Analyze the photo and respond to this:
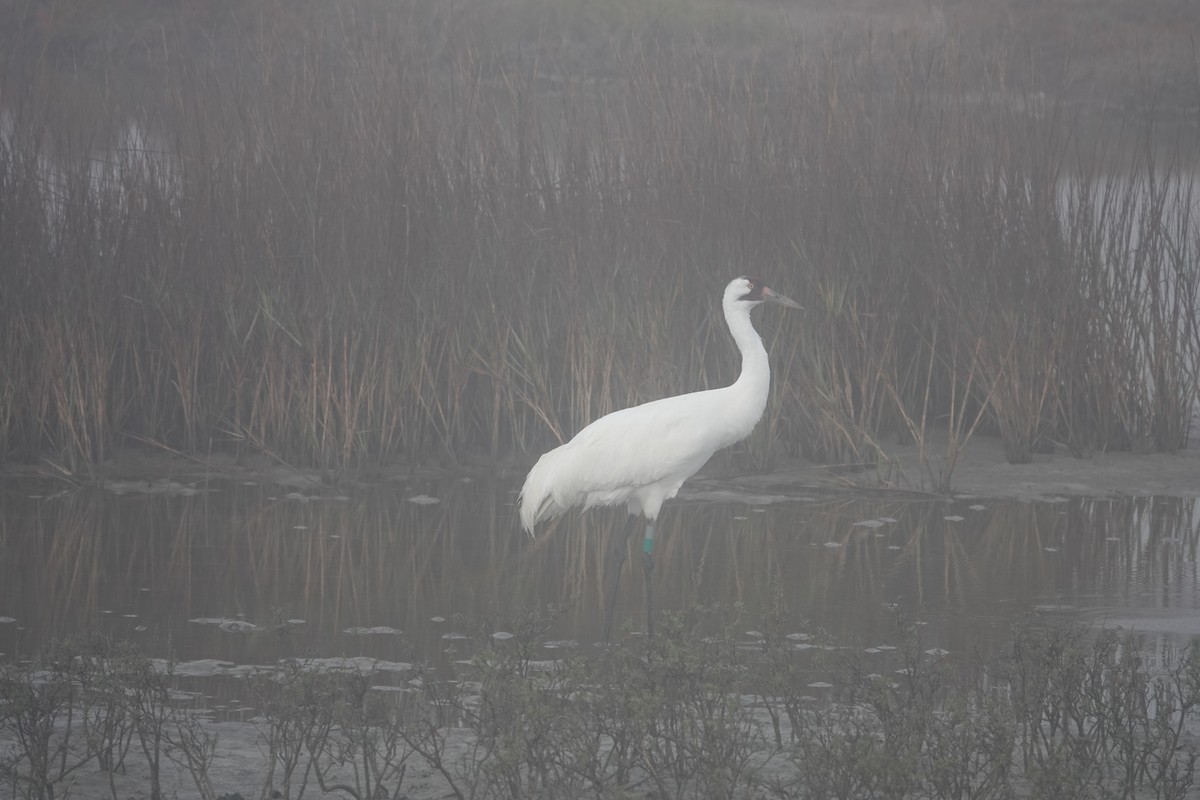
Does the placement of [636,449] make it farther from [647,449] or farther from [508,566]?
[508,566]

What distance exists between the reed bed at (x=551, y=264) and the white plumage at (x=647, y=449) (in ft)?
5.71

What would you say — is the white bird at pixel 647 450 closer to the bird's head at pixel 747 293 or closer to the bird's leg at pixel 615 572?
the bird's leg at pixel 615 572

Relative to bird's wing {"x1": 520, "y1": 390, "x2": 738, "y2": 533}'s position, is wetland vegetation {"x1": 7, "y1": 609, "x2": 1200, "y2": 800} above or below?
below

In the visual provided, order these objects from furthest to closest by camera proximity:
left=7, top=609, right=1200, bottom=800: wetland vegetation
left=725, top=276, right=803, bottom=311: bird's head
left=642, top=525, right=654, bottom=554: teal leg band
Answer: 1. left=725, top=276, right=803, bottom=311: bird's head
2. left=642, top=525, right=654, bottom=554: teal leg band
3. left=7, top=609, right=1200, bottom=800: wetland vegetation

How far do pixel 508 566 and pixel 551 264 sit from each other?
2212mm

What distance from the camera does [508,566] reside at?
569 cm

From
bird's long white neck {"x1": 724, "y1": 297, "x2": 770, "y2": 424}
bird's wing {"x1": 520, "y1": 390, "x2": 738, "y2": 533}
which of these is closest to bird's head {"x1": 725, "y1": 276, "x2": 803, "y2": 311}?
bird's long white neck {"x1": 724, "y1": 297, "x2": 770, "y2": 424}

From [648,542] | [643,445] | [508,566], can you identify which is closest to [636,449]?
[643,445]

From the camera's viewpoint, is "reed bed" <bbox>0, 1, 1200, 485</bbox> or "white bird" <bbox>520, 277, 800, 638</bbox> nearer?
"white bird" <bbox>520, 277, 800, 638</bbox>

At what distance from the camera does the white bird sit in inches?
209

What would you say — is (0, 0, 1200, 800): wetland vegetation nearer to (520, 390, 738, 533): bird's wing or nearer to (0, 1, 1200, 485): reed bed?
(0, 1, 1200, 485): reed bed

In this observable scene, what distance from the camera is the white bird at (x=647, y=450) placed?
5.30 metres

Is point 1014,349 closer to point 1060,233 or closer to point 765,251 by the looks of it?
point 1060,233

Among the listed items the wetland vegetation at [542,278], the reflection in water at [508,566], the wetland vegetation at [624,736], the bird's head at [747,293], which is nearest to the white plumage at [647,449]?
the bird's head at [747,293]
